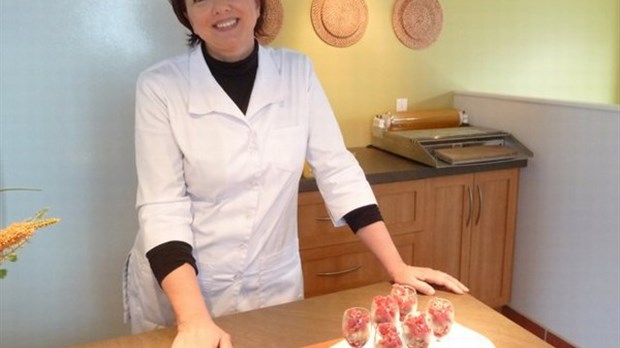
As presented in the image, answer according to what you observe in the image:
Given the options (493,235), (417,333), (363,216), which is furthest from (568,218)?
(417,333)

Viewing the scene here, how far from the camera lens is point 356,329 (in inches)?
33.9

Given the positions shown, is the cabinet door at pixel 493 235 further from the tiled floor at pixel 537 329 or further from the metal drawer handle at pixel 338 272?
the metal drawer handle at pixel 338 272

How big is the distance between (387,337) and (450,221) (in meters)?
1.58

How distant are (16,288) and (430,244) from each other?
5.10 ft

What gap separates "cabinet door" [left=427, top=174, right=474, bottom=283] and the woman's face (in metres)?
1.31

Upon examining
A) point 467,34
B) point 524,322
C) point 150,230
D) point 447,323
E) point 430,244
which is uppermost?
point 467,34

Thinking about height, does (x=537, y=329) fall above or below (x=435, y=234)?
below

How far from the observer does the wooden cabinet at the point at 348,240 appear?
2.10 m

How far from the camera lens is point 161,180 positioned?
109cm

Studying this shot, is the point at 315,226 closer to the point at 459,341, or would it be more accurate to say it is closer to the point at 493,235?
the point at 493,235

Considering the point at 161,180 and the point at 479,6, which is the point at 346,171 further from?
the point at 479,6

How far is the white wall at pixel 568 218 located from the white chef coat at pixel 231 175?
1292mm

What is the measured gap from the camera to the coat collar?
1154 millimetres

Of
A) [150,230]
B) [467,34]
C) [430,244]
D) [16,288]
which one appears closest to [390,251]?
[150,230]
